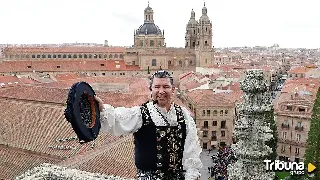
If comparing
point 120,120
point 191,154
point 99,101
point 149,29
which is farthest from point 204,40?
point 99,101

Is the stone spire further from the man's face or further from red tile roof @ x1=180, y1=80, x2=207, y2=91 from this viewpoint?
red tile roof @ x1=180, y1=80, x2=207, y2=91

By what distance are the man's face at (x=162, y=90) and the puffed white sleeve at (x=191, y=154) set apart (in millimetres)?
269

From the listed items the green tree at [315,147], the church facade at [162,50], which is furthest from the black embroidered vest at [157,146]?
the church facade at [162,50]

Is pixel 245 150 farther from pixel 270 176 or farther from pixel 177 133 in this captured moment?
pixel 177 133

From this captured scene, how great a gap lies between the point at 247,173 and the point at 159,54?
166ft

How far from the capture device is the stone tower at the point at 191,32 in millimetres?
67312

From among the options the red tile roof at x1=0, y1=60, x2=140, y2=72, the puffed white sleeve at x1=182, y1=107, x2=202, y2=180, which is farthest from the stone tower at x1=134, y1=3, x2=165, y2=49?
the puffed white sleeve at x1=182, y1=107, x2=202, y2=180

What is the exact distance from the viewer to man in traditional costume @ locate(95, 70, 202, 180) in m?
3.93

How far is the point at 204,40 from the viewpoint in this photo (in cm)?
6206

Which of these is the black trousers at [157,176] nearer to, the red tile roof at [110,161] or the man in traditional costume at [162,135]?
the man in traditional costume at [162,135]

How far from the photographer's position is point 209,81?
5159 cm

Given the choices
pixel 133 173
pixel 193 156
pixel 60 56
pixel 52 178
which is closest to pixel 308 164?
pixel 133 173

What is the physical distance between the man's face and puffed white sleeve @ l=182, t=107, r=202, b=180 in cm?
27

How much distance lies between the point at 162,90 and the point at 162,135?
1.36ft
